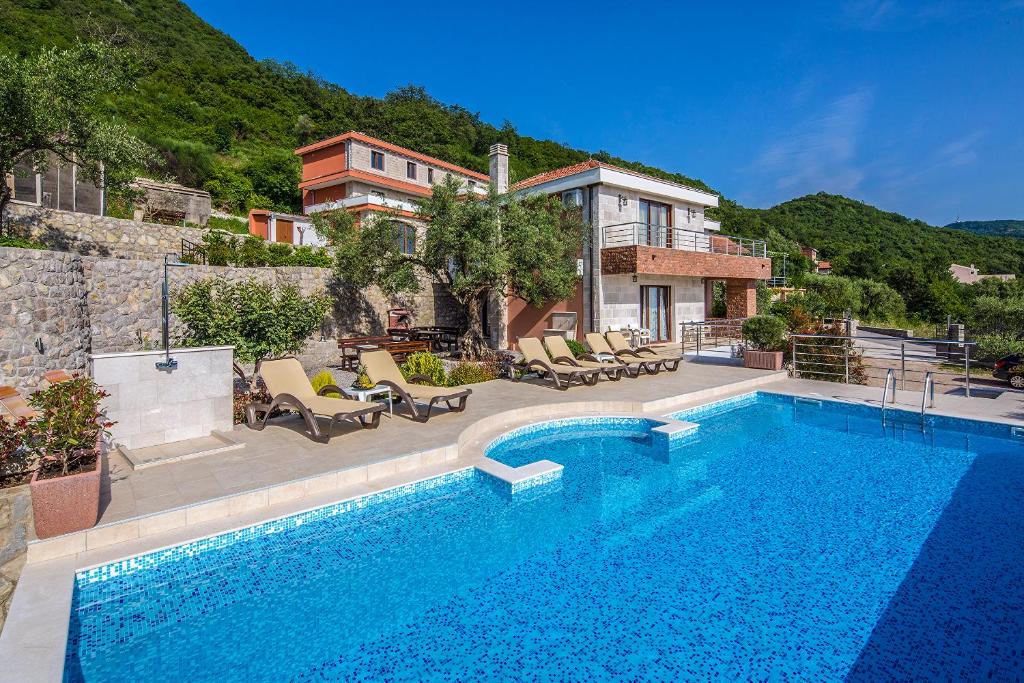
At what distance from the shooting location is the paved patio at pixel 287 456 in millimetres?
5477

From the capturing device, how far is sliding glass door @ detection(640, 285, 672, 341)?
20.8 m

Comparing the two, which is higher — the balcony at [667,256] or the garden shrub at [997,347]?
the balcony at [667,256]

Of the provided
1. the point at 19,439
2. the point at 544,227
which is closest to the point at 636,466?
the point at 19,439

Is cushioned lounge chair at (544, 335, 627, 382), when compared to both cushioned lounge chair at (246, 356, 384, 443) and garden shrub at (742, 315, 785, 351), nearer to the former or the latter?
garden shrub at (742, 315, 785, 351)

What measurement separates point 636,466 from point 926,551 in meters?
3.42

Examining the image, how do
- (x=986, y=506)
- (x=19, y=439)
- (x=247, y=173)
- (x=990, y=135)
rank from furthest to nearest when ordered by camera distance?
(x=247, y=173) → (x=990, y=135) → (x=986, y=506) → (x=19, y=439)

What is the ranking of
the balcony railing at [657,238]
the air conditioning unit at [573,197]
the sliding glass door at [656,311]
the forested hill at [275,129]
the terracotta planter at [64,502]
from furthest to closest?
the forested hill at [275,129]
the sliding glass door at [656,311]
the air conditioning unit at [573,197]
the balcony railing at [657,238]
the terracotta planter at [64,502]

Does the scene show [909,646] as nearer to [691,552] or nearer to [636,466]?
[691,552]

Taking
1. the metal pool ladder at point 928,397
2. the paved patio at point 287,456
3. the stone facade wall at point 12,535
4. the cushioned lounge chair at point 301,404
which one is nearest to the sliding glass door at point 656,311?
the paved patio at point 287,456

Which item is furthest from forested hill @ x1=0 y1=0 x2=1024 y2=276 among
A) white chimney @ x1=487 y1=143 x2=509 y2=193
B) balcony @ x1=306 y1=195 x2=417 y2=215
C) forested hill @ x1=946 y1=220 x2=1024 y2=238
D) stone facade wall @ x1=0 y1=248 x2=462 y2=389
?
forested hill @ x1=946 y1=220 x2=1024 y2=238

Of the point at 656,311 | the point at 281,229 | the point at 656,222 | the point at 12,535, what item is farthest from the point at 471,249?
the point at 281,229

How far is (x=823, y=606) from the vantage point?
13.9 ft

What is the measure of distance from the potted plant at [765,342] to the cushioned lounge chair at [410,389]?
9.05 m

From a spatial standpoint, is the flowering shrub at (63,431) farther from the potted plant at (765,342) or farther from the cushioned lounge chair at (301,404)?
the potted plant at (765,342)
